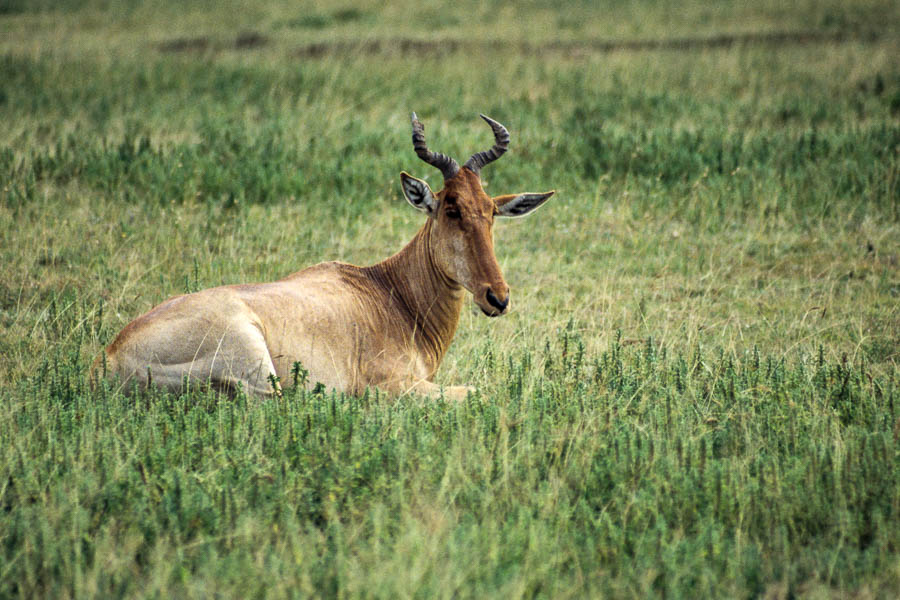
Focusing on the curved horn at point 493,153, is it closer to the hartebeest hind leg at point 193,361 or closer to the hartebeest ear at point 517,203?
the hartebeest ear at point 517,203

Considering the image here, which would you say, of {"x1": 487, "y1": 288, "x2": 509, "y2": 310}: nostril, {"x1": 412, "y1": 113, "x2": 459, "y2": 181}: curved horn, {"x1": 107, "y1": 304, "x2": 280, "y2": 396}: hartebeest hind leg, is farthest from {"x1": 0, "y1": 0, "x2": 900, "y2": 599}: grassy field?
{"x1": 412, "y1": 113, "x2": 459, "y2": 181}: curved horn

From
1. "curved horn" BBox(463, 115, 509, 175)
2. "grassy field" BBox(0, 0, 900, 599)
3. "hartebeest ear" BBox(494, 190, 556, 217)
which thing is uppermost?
"curved horn" BBox(463, 115, 509, 175)

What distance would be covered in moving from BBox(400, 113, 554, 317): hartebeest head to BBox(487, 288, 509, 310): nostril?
0.06 m

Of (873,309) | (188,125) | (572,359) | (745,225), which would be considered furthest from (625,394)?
(188,125)

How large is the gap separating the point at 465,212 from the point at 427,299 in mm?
885

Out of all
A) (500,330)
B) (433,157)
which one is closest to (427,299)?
(433,157)

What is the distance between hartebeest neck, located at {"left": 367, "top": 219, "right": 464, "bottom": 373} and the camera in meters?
7.31

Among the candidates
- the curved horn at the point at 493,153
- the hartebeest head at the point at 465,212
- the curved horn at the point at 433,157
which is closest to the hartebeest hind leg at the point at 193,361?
the hartebeest head at the point at 465,212

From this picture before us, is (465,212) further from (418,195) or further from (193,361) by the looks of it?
(193,361)

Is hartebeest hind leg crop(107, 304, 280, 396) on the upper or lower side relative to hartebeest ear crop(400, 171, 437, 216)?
lower

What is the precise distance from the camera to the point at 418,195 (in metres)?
7.14

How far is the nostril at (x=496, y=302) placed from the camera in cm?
638

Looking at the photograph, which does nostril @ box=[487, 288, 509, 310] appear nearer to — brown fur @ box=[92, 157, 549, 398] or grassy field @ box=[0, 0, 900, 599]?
brown fur @ box=[92, 157, 549, 398]

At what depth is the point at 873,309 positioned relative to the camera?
8.80 meters
